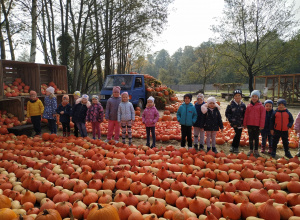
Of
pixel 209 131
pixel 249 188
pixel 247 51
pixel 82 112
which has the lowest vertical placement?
pixel 249 188

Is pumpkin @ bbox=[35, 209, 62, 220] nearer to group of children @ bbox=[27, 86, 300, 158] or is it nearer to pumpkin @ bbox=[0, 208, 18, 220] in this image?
pumpkin @ bbox=[0, 208, 18, 220]

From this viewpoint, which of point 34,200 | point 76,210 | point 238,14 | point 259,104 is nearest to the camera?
point 76,210

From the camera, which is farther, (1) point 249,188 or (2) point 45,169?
(2) point 45,169

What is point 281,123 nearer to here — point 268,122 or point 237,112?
point 268,122

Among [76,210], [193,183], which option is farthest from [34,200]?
[193,183]

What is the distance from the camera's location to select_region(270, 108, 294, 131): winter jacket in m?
5.41

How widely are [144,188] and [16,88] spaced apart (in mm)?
8292

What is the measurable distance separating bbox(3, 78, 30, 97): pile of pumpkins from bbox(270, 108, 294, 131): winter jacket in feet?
29.5

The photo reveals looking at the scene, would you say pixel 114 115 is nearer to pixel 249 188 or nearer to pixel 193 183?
pixel 193 183

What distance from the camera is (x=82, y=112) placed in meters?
6.93

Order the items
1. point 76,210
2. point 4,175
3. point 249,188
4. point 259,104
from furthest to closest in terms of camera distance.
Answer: point 259,104 → point 4,175 → point 249,188 → point 76,210

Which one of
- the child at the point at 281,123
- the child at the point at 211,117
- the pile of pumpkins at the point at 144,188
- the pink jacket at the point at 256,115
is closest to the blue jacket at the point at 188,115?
the child at the point at 211,117

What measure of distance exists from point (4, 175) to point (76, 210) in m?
1.82

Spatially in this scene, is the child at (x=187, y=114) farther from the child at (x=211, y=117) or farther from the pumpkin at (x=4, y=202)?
the pumpkin at (x=4, y=202)
